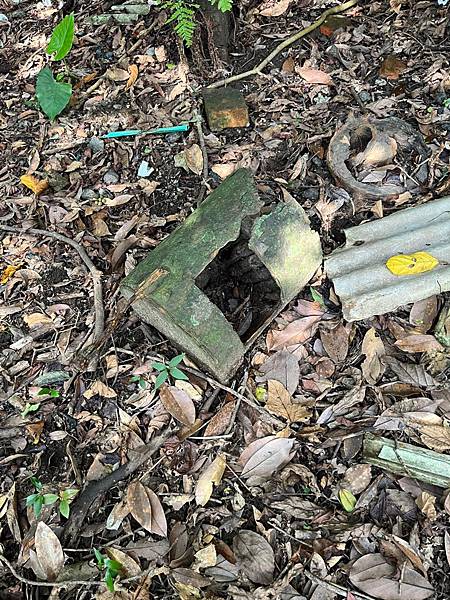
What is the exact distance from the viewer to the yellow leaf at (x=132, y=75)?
3762 mm

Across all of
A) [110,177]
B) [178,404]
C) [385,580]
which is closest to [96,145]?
[110,177]

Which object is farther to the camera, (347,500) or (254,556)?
(347,500)

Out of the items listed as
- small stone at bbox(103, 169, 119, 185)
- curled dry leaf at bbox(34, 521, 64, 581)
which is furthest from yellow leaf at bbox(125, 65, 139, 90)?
curled dry leaf at bbox(34, 521, 64, 581)

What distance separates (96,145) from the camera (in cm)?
353

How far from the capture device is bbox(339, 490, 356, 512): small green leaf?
7.64ft

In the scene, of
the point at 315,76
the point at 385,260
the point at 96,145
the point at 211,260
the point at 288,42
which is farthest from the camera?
the point at 288,42

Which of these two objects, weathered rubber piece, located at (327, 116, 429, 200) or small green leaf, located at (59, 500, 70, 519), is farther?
weathered rubber piece, located at (327, 116, 429, 200)

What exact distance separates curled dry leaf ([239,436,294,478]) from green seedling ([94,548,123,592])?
1.83ft

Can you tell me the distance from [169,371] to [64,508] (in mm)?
658

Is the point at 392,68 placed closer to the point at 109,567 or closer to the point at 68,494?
the point at 68,494

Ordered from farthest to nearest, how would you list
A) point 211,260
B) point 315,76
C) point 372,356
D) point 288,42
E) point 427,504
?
point 288,42, point 315,76, point 372,356, point 211,260, point 427,504

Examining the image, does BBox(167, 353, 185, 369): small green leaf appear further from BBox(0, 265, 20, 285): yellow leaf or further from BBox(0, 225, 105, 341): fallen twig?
BBox(0, 265, 20, 285): yellow leaf

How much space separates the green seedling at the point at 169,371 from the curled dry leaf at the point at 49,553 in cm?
68

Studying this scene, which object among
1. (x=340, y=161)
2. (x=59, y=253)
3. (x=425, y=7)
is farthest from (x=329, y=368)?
(x=425, y=7)
